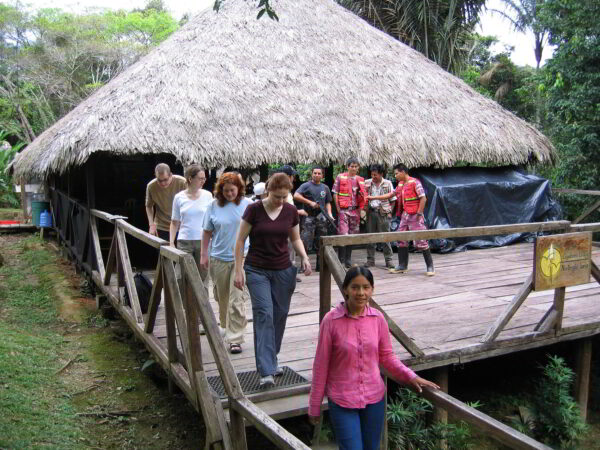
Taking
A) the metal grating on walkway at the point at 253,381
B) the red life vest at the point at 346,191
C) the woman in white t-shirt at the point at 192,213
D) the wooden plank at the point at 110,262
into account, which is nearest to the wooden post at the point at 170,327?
the metal grating on walkway at the point at 253,381

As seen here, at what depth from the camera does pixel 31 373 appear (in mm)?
5477

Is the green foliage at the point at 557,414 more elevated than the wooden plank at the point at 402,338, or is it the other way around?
the wooden plank at the point at 402,338

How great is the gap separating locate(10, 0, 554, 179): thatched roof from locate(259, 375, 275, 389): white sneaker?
15.5 ft

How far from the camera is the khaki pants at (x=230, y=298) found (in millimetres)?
4566

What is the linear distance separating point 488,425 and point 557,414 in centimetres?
270

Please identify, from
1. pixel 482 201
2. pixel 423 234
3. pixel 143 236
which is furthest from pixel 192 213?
pixel 482 201

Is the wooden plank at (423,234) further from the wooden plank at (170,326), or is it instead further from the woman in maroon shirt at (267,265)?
the wooden plank at (170,326)

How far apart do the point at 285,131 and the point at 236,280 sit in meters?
5.17

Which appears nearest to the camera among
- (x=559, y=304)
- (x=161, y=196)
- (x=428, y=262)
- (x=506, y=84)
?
(x=559, y=304)

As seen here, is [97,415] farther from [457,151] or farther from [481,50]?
[481,50]

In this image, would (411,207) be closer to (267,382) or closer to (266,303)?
(266,303)

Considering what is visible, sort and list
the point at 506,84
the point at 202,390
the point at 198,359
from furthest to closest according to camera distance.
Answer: the point at 506,84
the point at 198,359
the point at 202,390

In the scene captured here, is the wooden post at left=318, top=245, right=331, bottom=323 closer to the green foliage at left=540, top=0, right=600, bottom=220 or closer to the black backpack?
the black backpack

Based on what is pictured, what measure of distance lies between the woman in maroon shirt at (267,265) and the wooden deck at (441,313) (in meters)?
0.31
